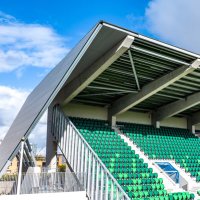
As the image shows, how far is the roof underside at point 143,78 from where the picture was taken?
14641mm

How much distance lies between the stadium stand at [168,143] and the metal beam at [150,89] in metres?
1.80

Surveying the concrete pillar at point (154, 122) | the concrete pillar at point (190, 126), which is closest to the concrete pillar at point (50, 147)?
the concrete pillar at point (154, 122)

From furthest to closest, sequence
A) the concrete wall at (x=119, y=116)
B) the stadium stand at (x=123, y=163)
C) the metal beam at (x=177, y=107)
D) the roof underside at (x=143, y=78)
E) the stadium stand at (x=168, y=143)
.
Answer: the metal beam at (x=177, y=107) < the concrete wall at (x=119, y=116) < the stadium stand at (x=168, y=143) < the roof underside at (x=143, y=78) < the stadium stand at (x=123, y=163)

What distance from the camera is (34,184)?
12.8 meters

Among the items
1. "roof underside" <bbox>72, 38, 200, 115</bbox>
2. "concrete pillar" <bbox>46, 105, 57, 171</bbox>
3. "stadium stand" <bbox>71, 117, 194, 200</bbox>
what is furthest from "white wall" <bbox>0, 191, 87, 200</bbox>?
"roof underside" <bbox>72, 38, 200, 115</bbox>

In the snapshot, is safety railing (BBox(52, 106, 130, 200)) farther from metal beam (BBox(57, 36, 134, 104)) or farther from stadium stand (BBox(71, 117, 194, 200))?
stadium stand (BBox(71, 117, 194, 200))

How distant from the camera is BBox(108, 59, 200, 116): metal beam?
15.7 metres

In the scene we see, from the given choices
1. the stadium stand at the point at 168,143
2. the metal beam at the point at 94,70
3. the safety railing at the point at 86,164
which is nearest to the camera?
the safety railing at the point at 86,164

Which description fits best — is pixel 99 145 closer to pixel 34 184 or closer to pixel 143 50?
pixel 34 184

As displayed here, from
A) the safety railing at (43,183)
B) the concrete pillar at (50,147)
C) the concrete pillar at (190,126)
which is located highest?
the concrete pillar at (190,126)

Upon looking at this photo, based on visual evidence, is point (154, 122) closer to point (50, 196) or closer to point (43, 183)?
point (43, 183)

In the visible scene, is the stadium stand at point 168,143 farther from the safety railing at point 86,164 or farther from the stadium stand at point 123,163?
the safety railing at point 86,164

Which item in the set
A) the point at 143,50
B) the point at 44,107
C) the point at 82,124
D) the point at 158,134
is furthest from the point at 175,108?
the point at 44,107

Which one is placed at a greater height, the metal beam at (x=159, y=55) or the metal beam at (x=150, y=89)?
the metal beam at (x=159, y=55)
